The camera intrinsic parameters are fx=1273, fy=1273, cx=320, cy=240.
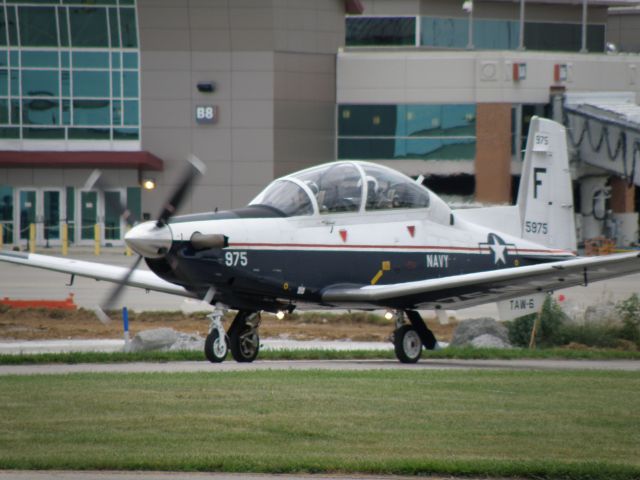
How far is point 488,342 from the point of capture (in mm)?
22844

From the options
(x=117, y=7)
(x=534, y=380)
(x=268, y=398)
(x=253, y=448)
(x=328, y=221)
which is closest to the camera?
(x=253, y=448)

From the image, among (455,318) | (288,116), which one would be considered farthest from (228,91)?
(455,318)

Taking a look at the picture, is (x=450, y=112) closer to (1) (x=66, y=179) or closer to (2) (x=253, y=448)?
(1) (x=66, y=179)

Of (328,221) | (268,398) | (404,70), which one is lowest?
(268,398)

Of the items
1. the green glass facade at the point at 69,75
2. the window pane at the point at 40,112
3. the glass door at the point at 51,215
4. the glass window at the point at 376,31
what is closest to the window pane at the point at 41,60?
the green glass facade at the point at 69,75

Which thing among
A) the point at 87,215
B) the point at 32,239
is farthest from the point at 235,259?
the point at 87,215

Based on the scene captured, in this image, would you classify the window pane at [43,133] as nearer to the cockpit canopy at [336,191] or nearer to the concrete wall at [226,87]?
the concrete wall at [226,87]

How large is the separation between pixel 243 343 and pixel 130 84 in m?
36.5

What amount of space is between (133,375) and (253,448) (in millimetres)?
5223

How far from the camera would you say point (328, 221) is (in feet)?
61.2

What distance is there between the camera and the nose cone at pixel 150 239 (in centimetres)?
1677

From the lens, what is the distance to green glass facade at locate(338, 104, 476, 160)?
54812mm

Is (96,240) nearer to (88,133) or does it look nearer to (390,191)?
(88,133)

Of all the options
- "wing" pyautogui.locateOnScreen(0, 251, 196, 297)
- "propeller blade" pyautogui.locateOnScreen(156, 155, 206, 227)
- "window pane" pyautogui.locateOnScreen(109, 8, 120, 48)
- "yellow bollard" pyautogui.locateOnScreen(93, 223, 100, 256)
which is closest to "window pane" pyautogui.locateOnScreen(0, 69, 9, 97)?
"window pane" pyautogui.locateOnScreen(109, 8, 120, 48)
